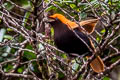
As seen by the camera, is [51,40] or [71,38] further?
[51,40]

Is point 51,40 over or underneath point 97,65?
over

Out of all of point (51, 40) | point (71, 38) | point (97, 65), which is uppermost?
point (71, 38)

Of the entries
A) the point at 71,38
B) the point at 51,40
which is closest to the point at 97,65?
the point at 71,38

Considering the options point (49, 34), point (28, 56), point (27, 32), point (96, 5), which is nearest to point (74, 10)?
point (96, 5)

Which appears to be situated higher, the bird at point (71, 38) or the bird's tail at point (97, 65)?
the bird at point (71, 38)

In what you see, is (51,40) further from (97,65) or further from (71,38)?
(97,65)

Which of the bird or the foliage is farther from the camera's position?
the bird

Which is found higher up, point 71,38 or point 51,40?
point 71,38

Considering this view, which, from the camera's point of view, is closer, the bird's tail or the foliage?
the foliage

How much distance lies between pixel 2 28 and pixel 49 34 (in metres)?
0.85

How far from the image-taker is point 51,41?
3254 millimetres

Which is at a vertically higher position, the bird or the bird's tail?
the bird

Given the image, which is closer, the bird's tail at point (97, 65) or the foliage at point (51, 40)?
the foliage at point (51, 40)

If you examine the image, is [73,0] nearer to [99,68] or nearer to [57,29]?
[57,29]
